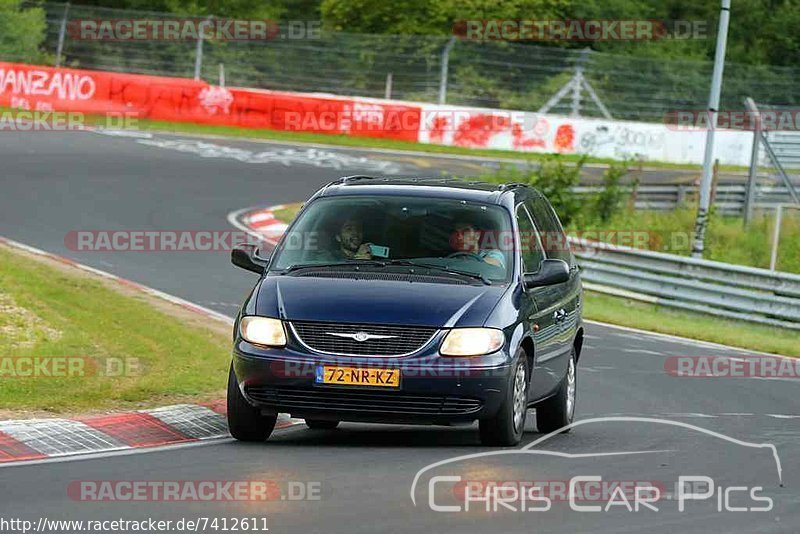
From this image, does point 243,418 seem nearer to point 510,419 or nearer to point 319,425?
point 319,425

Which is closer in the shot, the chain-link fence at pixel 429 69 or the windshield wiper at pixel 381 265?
the windshield wiper at pixel 381 265

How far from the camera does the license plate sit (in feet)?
31.3

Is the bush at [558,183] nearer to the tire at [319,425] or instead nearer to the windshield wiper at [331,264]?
the tire at [319,425]

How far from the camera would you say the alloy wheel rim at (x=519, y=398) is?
10.1 meters

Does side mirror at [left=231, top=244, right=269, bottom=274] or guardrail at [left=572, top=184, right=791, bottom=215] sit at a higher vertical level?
side mirror at [left=231, top=244, right=269, bottom=274]

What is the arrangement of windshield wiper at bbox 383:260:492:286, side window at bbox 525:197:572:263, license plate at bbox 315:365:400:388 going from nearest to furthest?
license plate at bbox 315:365:400:388
windshield wiper at bbox 383:260:492:286
side window at bbox 525:197:572:263

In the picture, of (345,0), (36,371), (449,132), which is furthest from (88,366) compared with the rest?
(345,0)

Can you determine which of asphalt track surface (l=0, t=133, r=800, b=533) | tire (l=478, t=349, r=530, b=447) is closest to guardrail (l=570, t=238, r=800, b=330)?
asphalt track surface (l=0, t=133, r=800, b=533)

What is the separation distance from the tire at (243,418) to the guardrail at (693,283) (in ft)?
44.8

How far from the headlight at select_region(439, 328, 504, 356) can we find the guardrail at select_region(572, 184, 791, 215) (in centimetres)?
2319

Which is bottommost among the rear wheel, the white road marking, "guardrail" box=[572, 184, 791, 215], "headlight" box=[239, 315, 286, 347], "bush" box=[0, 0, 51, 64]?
the white road marking

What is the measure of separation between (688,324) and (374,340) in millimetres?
13188

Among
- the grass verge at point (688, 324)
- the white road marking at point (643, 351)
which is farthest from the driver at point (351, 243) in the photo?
the grass verge at point (688, 324)

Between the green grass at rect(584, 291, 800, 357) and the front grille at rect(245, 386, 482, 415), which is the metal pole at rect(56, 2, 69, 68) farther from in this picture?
the front grille at rect(245, 386, 482, 415)
